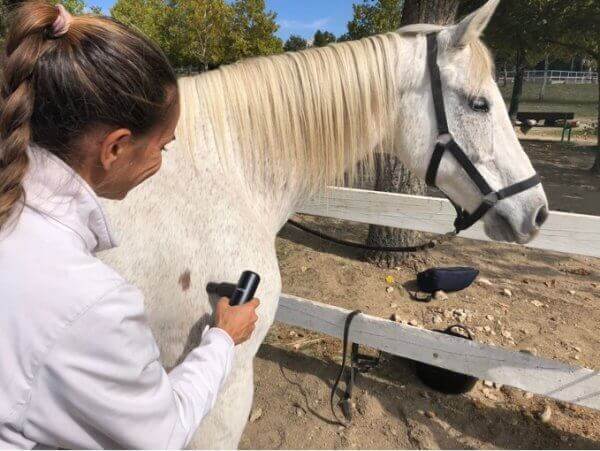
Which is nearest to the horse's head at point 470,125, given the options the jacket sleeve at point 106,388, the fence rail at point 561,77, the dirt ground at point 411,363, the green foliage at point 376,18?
the dirt ground at point 411,363

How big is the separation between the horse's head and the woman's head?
1351 millimetres

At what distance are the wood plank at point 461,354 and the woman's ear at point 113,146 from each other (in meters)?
2.18

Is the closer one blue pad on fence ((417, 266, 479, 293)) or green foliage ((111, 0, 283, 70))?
blue pad on fence ((417, 266, 479, 293))

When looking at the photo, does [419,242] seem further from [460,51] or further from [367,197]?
[460,51]

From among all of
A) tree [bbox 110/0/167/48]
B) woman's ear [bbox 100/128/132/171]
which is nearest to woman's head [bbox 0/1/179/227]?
woman's ear [bbox 100/128/132/171]

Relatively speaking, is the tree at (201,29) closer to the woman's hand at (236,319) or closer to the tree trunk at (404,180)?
the tree trunk at (404,180)

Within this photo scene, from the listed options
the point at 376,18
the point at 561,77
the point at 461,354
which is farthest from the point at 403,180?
the point at 561,77

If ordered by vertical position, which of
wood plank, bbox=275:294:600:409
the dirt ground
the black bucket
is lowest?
the dirt ground

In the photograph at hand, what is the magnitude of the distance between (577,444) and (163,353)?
2.53 meters

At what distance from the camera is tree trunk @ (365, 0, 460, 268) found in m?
3.86

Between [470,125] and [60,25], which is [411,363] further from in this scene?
[60,25]

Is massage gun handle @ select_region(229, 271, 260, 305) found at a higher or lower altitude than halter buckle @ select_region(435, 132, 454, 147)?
lower

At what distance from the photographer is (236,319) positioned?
1.21m

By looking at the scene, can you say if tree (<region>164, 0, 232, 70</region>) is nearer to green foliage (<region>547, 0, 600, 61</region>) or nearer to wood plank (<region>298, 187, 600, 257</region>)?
green foliage (<region>547, 0, 600, 61</region>)
